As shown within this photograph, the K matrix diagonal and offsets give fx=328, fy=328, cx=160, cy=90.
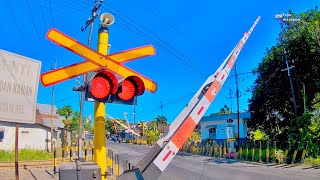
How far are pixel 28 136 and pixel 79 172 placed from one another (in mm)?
39643

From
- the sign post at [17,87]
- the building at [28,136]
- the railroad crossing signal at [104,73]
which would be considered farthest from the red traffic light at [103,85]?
the building at [28,136]

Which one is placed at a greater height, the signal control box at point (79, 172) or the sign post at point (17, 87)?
the sign post at point (17, 87)

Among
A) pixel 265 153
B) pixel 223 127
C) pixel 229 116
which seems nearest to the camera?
pixel 265 153

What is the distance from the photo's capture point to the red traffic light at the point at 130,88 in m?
3.54

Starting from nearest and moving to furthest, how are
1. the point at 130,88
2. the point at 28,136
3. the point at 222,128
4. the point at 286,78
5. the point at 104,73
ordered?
the point at 104,73 < the point at 130,88 < the point at 286,78 < the point at 28,136 < the point at 222,128

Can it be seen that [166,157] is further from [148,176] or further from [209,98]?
[209,98]

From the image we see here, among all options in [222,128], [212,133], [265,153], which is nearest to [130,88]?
[265,153]

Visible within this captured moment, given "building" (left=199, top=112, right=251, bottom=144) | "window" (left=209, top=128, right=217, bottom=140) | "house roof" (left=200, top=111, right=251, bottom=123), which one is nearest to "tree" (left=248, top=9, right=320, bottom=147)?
"house roof" (left=200, top=111, right=251, bottom=123)

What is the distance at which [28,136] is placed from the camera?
129ft

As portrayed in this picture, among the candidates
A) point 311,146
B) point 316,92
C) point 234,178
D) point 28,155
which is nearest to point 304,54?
point 316,92

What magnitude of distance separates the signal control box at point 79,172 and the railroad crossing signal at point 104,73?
694 mm

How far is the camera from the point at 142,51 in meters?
3.77

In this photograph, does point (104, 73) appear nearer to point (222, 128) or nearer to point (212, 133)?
point (222, 128)

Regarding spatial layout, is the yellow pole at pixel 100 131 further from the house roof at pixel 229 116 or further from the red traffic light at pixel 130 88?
the house roof at pixel 229 116
